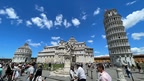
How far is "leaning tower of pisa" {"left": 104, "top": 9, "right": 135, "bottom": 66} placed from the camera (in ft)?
175

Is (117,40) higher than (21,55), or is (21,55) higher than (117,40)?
(117,40)

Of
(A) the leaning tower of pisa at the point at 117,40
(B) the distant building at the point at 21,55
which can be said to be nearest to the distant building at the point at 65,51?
(B) the distant building at the point at 21,55

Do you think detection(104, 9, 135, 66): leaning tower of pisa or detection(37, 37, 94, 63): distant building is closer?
detection(104, 9, 135, 66): leaning tower of pisa

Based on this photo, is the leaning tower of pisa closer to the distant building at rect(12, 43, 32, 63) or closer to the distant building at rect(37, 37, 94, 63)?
the distant building at rect(37, 37, 94, 63)

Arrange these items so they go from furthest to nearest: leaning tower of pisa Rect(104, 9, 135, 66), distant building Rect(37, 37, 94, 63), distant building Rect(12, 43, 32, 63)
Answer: distant building Rect(12, 43, 32, 63) → distant building Rect(37, 37, 94, 63) → leaning tower of pisa Rect(104, 9, 135, 66)

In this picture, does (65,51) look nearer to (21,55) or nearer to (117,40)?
(117,40)

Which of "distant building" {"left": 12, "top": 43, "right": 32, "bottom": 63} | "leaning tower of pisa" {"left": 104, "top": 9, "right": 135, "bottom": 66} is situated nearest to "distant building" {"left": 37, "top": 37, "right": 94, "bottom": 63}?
"distant building" {"left": 12, "top": 43, "right": 32, "bottom": 63}

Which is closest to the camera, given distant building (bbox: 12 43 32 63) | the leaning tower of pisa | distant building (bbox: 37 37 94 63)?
the leaning tower of pisa

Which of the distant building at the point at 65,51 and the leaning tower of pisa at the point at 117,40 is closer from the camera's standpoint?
the leaning tower of pisa at the point at 117,40

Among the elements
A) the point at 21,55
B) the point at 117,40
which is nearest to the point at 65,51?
the point at 117,40

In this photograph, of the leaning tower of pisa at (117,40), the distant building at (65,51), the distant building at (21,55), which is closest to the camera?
the leaning tower of pisa at (117,40)

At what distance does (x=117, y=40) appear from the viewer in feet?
186

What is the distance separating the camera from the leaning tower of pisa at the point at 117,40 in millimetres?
53469

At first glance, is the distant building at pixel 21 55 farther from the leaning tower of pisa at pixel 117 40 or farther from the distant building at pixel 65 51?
the leaning tower of pisa at pixel 117 40
